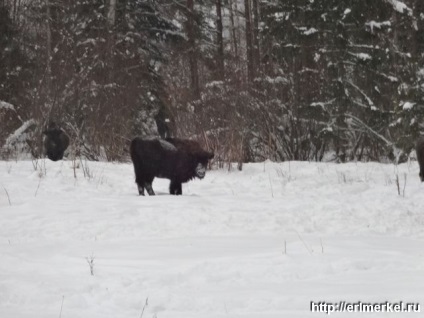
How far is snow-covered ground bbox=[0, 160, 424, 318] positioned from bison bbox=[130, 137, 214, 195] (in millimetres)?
424

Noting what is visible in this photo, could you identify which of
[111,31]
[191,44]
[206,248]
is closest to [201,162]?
[206,248]

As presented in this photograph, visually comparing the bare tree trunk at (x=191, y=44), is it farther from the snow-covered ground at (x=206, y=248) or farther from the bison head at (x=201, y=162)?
the snow-covered ground at (x=206, y=248)

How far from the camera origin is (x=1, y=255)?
5098mm

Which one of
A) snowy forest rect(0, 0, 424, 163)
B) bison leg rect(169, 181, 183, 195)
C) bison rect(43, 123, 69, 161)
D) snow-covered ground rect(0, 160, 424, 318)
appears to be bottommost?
snow-covered ground rect(0, 160, 424, 318)

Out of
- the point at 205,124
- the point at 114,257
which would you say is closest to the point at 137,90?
the point at 205,124

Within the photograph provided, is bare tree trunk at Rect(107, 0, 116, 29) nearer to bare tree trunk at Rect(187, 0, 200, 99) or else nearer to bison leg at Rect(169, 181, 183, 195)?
bare tree trunk at Rect(187, 0, 200, 99)

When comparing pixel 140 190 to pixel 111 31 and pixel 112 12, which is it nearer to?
pixel 111 31

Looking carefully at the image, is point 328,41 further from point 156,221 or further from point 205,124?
point 156,221

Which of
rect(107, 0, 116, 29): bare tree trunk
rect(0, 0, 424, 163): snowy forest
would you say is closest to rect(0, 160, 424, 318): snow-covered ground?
rect(0, 0, 424, 163): snowy forest

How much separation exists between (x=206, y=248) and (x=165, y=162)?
4396 millimetres

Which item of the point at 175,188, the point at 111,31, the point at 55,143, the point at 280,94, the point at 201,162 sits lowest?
the point at 175,188

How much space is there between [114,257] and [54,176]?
5639 mm

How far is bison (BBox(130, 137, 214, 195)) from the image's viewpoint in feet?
32.5

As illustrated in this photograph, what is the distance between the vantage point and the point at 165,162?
32.8 ft
